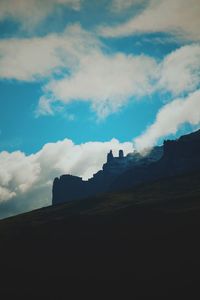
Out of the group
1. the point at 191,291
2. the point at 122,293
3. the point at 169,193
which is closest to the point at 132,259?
the point at 122,293

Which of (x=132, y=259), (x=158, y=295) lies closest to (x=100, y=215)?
(x=132, y=259)

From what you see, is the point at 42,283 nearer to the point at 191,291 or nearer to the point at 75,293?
the point at 75,293

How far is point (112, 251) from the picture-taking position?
100438mm

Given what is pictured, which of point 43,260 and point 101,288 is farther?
point 43,260

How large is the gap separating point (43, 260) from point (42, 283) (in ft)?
65.9

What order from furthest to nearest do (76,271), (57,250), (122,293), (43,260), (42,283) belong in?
(57,250)
(43,260)
(76,271)
(42,283)
(122,293)

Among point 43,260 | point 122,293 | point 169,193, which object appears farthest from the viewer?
point 169,193

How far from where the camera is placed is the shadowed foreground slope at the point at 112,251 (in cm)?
7694

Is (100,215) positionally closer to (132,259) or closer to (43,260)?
(43,260)

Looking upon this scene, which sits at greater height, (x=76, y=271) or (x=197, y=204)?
(x=197, y=204)

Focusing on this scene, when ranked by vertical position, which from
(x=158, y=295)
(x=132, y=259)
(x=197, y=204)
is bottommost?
(x=158, y=295)

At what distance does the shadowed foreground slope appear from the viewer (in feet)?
252

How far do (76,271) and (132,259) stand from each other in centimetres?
1470

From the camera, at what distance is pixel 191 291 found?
217 feet
